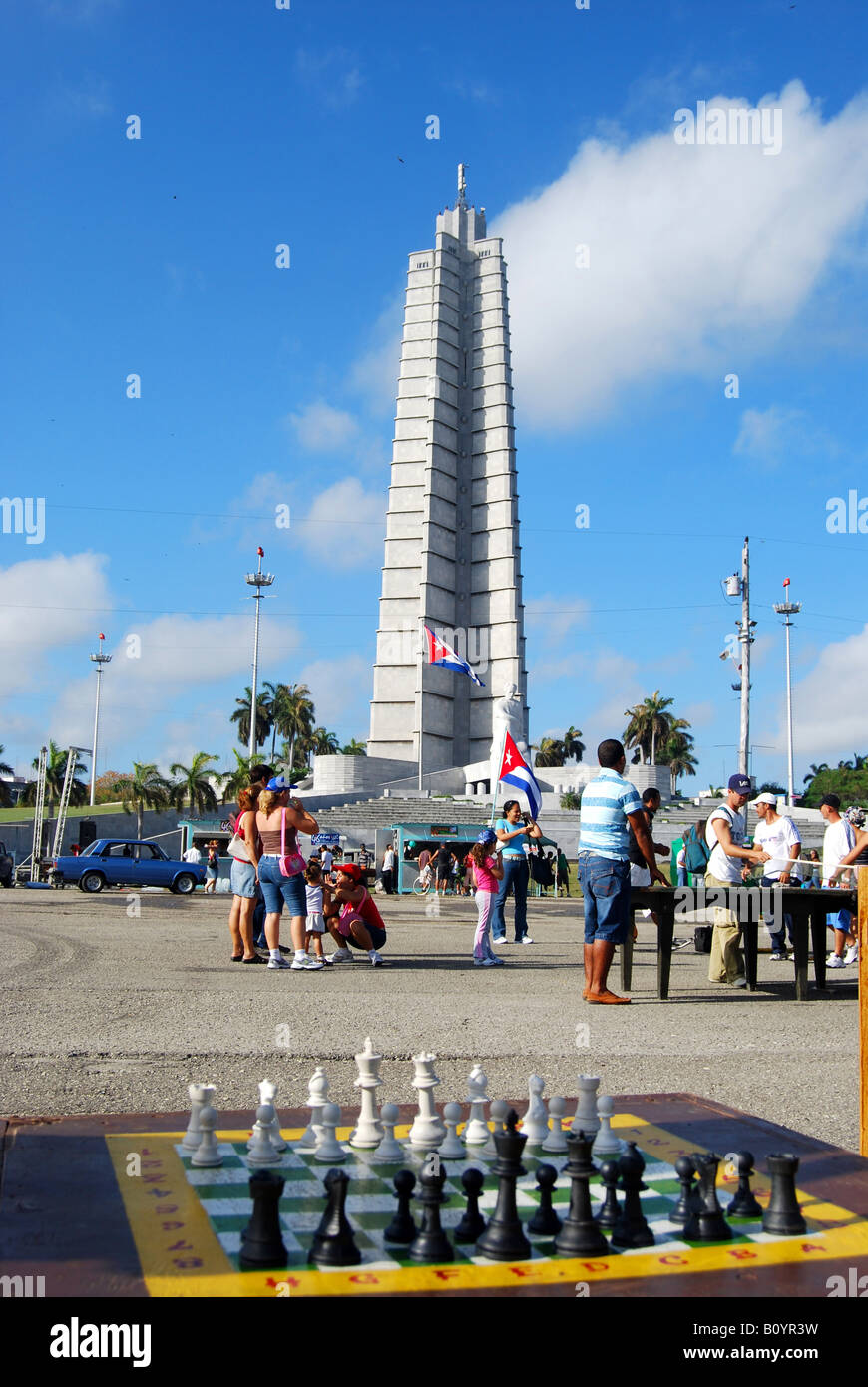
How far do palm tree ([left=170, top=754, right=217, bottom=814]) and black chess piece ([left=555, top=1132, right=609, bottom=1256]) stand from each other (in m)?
76.9

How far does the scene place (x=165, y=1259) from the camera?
235cm

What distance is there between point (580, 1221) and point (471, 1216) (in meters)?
0.24

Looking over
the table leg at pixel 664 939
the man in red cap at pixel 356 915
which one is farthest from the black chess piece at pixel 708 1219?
the man in red cap at pixel 356 915

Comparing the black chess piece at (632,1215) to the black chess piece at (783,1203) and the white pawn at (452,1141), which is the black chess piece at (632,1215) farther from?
the white pawn at (452,1141)

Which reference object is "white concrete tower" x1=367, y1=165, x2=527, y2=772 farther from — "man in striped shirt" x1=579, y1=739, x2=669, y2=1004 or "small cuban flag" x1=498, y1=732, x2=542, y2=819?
"man in striped shirt" x1=579, y1=739, x2=669, y2=1004

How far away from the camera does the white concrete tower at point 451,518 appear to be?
66.6 meters

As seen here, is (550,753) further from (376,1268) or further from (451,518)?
(376,1268)

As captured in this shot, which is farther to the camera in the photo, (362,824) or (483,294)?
(483,294)

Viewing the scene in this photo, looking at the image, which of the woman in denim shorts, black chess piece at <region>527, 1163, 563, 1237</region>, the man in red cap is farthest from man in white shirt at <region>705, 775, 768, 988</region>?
black chess piece at <region>527, 1163, 563, 1237</region>

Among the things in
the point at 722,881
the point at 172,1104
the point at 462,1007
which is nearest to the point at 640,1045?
the point at 462,1007

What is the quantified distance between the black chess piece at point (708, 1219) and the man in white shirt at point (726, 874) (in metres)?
7.17

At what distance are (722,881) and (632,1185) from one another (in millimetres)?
7705

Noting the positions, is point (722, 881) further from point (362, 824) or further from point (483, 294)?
point (483, 294)
